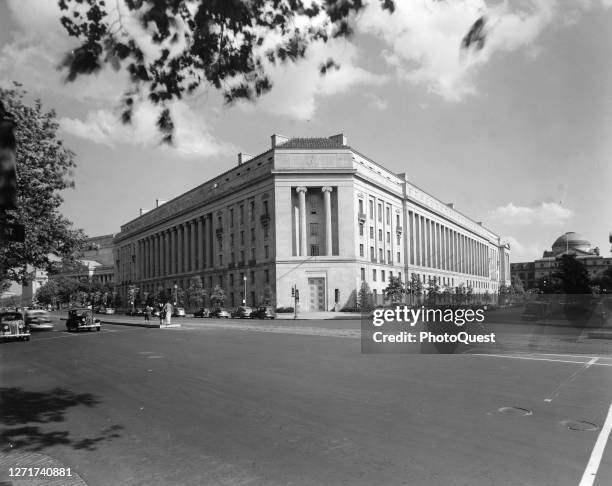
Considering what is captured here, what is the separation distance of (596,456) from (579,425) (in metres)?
1.39

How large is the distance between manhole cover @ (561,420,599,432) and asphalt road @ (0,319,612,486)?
0.08 m

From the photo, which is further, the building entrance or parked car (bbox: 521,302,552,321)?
the building entrance

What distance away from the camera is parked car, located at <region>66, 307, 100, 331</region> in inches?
1196

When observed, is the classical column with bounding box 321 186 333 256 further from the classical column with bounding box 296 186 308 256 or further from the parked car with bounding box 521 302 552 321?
the parked car with bounding box 521 302 552 321

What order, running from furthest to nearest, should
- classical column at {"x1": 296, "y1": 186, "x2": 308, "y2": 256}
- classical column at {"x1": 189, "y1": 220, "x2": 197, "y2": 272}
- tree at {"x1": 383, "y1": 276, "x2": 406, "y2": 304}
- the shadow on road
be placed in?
classical column at {"x1": 189, "y1": 220, "x2": 197, "y2": 272} → tree at {"x1": 383, "y1": 276, "x2": 406, "y2": 304} → classical column at {"x1": 296, "y1": 186, "x2": 308, "y2": 256} → the shadow on road

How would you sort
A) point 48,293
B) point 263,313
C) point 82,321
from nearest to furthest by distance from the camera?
point 82,321
point 263,313
point 48,293

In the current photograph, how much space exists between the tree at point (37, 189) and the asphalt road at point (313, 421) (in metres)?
11.7

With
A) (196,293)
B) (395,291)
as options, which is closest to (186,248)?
(196,293)

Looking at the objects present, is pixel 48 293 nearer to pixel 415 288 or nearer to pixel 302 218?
pixel 302 218

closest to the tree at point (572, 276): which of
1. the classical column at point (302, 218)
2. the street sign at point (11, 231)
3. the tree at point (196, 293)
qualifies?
Answer: the street sign at point (11, 231)

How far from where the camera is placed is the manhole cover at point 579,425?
6693 mm

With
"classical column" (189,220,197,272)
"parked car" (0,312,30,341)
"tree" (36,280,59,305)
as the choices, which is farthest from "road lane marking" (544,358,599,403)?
"tree" (36,280,59,305)

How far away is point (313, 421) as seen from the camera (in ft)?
23.6

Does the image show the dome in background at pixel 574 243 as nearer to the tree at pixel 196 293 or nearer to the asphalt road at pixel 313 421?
the tree at pixel 196 293
